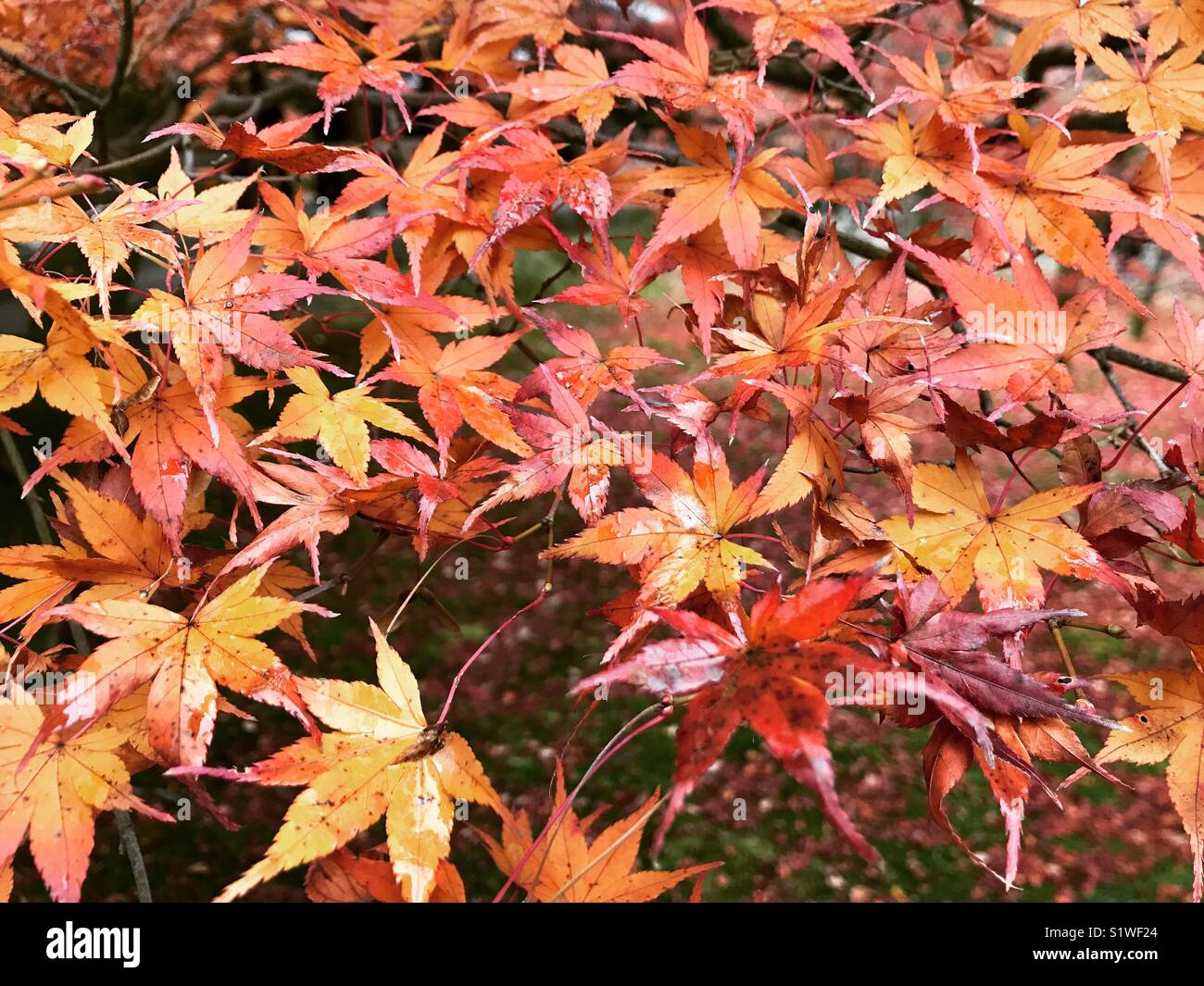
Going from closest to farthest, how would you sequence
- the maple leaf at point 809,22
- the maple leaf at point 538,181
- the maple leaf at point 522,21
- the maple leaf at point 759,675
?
the maple leaf at point 759,675, the maple leaf at point 538,181, the maple leaf at point 809,22, the maple leaf at point 522,21

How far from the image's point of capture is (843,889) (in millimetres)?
3307

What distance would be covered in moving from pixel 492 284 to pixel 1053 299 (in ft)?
2.49

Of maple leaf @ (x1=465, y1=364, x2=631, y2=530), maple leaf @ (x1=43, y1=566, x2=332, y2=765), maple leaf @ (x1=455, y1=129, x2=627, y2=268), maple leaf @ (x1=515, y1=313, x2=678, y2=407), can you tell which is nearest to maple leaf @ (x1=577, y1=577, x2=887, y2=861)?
maple leaf @ (x1=465, y1=364, x2=631, y2=530)

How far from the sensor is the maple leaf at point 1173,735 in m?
0.92

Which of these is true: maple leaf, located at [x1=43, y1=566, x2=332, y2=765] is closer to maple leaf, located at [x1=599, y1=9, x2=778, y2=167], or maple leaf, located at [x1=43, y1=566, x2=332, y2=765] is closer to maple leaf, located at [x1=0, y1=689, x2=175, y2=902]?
maple leaf, located at [x1=0, y1=689, x2=175, y2=902]

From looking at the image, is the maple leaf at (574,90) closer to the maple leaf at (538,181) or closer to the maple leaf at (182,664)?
the maple leaf at (538,181)

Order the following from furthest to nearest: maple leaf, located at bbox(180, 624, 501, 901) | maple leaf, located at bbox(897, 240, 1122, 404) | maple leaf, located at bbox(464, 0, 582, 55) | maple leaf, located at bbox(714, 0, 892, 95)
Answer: maple leaf, located at bbox(464, 0, 582, 55) < maple leaf, located at bbox(714, 0, 892, 95) < maple leaf, located at bbox(897, 240, 1122, 404) < maple leaf, located at bbox(180, 624, 501, 901)

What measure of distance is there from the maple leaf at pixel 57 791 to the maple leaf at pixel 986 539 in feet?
2.73

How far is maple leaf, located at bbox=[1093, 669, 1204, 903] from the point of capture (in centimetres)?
92

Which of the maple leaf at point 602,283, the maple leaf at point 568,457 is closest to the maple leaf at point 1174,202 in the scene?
the maple leaf at point 602,283

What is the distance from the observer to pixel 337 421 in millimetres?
1046

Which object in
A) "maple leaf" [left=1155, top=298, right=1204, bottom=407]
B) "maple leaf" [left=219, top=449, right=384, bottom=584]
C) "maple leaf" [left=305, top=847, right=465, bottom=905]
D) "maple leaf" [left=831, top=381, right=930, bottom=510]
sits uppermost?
"maple leaf" [left=1155, top=298, right=1204, bottom=407]

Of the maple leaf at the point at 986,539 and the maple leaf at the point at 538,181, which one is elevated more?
the maple leaf at the point at 538,181

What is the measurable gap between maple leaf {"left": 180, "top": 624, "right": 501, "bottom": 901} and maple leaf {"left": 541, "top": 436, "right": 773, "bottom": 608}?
0.23m
